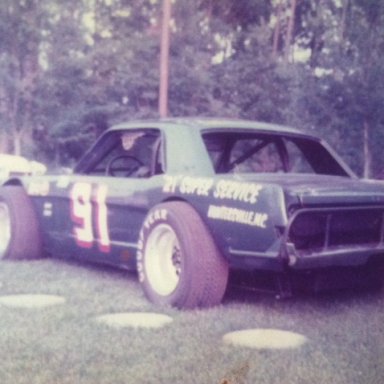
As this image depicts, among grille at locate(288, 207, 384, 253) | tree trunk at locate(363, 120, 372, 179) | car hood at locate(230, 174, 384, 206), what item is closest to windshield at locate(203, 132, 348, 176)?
car hood at locate(230, 174, 384, 206)

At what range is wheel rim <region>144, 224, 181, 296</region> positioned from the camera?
3.80 metres

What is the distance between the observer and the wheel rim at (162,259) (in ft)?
12.5

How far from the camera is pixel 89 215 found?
14.8 feet

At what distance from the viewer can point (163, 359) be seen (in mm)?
2516

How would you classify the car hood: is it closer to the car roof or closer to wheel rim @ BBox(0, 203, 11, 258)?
the car roof

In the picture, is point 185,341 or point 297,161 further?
point 297,161

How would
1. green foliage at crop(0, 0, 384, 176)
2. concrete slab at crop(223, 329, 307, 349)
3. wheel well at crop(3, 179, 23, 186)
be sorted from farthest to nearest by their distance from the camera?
green foliage at crop(0, 0, 384, 176) < wheel well at crop(3, 179, 23, 186) < concrete slab at crop(223, 329, 307, 349)

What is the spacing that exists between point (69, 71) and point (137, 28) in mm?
3158

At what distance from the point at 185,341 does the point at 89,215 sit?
6.25ft

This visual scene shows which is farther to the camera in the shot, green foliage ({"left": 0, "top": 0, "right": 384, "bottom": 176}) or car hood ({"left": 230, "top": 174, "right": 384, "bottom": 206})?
green foliage ({"left": 0, "top": 0, "right": 384, "bottom": 176})

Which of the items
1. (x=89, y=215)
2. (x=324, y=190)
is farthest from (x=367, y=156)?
(x=324, y=190)

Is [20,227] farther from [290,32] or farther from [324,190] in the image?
[290,32]

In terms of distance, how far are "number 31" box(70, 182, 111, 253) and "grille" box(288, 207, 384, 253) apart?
157cm

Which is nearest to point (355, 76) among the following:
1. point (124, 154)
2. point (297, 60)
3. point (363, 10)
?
point (363, 10)
